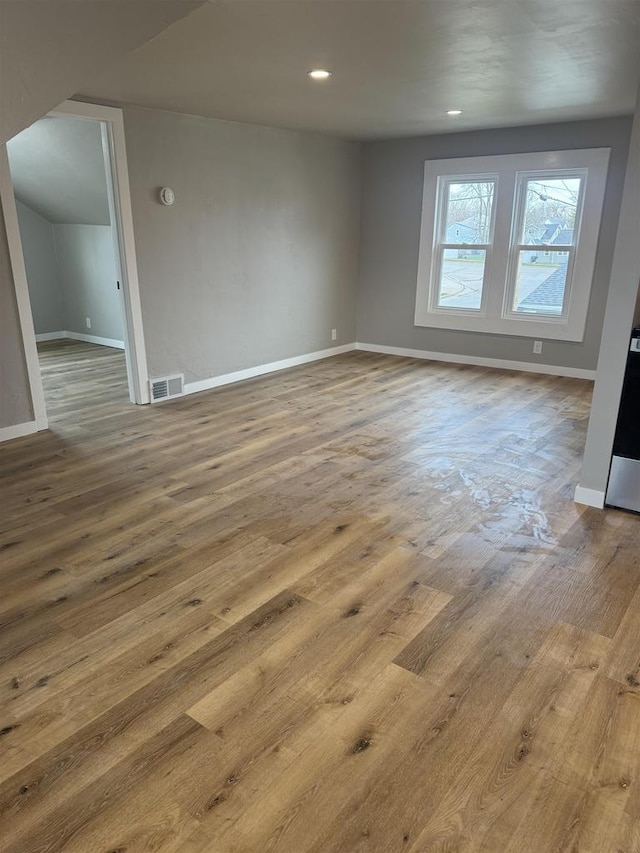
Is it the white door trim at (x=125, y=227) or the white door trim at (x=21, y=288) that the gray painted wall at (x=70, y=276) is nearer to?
the white door trim at (x=125, y=227)

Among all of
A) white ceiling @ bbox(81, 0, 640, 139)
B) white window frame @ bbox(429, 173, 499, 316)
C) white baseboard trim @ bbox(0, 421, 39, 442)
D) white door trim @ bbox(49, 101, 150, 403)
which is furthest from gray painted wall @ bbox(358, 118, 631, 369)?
white baseboard trim @ bbox(0, 421, 39, 442)

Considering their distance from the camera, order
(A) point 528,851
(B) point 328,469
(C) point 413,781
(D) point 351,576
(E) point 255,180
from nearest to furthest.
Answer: (A) point 528,851 → (C) point 413,781 → (D) point 351,576 → (B) point 328,469 → (E) point 255,180

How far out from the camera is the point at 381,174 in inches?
269

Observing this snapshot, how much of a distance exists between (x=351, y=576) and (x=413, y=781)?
102 centimetres

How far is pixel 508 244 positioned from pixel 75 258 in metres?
5.45

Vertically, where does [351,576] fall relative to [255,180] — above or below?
below

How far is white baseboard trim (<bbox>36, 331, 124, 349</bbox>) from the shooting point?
752 centimetres

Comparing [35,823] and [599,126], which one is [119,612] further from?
[599,126]

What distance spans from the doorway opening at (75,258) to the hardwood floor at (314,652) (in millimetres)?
1306

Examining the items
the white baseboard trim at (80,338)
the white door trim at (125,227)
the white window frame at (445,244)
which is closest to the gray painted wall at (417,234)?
the white window frame at (445,244)

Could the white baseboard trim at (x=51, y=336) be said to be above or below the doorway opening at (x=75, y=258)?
below

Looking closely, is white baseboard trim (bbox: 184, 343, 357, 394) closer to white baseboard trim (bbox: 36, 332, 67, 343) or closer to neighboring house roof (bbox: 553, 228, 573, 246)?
neighboring house roof (bbox: 553, 228, 573, 246)

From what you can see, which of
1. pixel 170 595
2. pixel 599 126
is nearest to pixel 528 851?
pixel 170 595

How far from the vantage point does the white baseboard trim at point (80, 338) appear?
7.52 m
